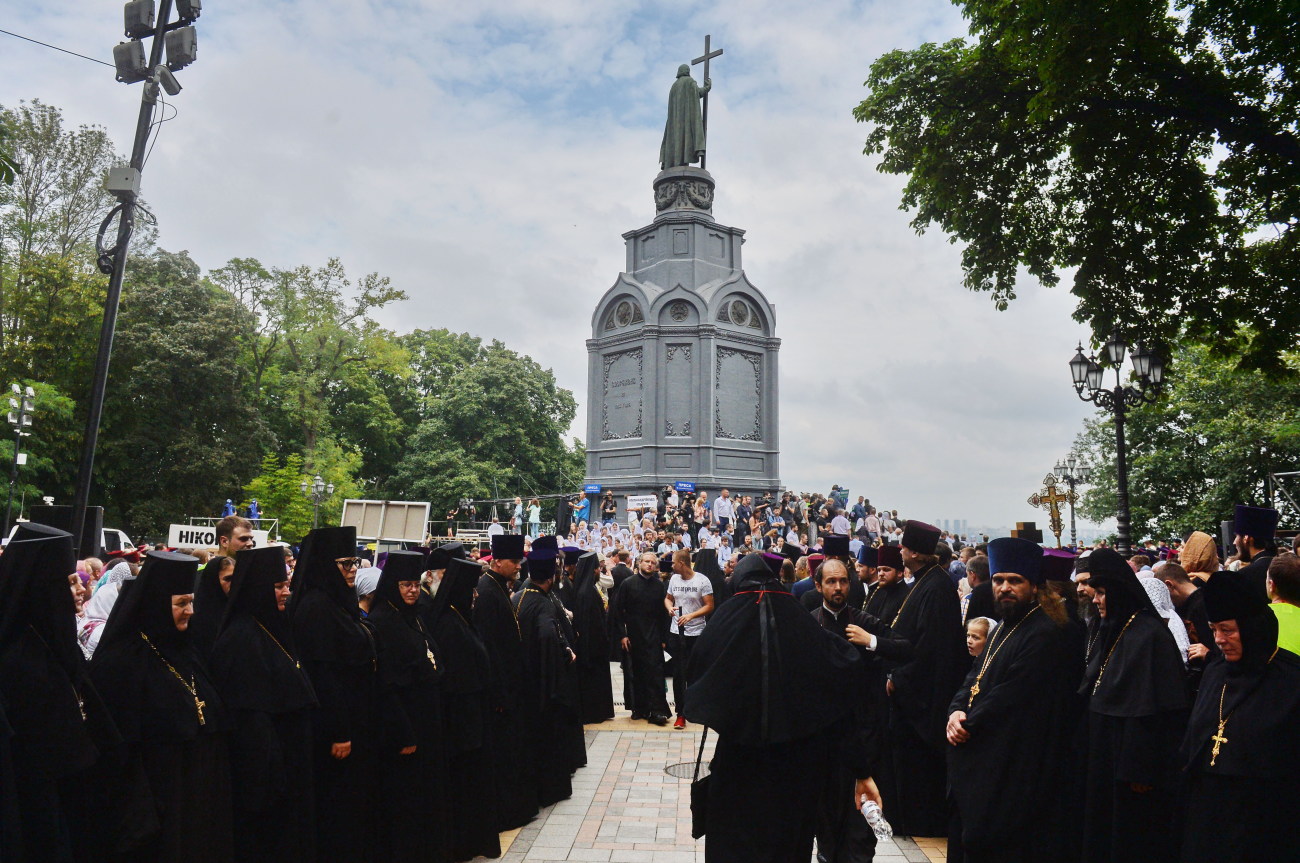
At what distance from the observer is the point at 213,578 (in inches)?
222

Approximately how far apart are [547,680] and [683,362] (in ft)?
74.7

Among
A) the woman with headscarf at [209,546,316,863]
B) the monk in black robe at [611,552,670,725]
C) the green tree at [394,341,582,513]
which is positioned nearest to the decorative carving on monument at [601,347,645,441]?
the green tree at [394,341,582,513]

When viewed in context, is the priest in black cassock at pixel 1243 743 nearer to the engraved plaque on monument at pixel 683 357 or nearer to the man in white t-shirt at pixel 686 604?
the man in white t-shirt at pixel 686 604

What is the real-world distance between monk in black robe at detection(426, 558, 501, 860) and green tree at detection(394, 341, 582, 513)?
40100mm

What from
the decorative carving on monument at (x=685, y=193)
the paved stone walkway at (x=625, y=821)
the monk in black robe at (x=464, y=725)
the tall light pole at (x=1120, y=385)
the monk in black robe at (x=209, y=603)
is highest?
the decorative carving on monument at (x=685, y=193)

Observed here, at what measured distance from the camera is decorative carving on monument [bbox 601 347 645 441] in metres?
30.6

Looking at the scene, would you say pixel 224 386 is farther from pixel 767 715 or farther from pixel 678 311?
pixel 767 715

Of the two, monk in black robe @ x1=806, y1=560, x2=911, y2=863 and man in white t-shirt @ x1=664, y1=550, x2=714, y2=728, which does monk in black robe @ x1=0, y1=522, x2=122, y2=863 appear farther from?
man in white t-shirt @ x1=664, y1=550, x2=714, y2=728

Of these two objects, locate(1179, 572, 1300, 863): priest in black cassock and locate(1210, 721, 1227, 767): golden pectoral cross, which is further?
locate(1210, 721, 1227, 767): golden pectoral cross

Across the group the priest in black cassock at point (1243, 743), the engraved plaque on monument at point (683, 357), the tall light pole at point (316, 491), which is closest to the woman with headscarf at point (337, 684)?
the priest in black cassock at point (1243, 743)

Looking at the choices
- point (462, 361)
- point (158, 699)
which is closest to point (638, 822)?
point (158, 699)

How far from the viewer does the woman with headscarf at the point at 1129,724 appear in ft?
16.3

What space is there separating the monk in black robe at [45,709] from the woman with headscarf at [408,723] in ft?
6.39

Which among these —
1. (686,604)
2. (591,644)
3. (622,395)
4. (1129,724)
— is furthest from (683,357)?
(1129,724)
